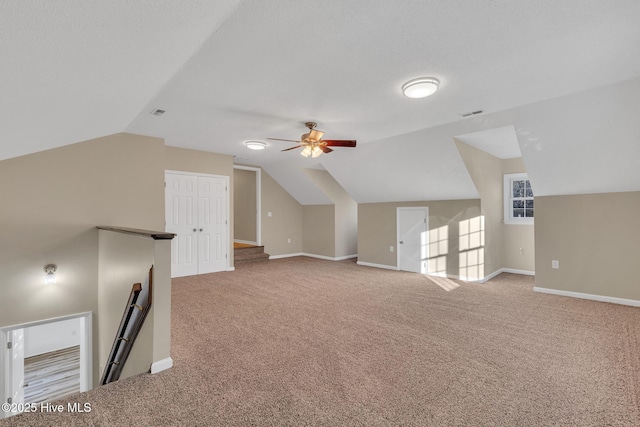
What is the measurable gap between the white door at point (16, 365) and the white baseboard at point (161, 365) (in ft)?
9.73

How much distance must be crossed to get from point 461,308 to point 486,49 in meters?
3.15

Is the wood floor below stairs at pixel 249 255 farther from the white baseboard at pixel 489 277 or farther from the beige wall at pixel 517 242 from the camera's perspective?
the beige wall at pixel 517 242

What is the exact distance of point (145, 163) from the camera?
16.0 feet

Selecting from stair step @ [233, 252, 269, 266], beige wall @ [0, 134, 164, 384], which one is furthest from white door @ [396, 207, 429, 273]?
beige wall @ [0, 134, 164, 384]

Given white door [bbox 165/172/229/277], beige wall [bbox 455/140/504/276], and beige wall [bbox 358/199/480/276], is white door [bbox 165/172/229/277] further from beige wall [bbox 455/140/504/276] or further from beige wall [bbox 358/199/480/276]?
beige wall [bbox 455/140/504/276]

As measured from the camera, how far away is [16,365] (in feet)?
13.8

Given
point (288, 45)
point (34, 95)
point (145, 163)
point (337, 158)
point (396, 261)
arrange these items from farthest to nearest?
Answer: point (396, 261), point (337, 158), point (145, 163), point (288, 45), point (34, 95)

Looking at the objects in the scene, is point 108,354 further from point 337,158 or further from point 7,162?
point 337,158

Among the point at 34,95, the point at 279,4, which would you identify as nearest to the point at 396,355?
the point at 279,4

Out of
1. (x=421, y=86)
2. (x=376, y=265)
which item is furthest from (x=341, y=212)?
(x=421, y=86)

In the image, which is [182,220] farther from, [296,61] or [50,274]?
[296,61]

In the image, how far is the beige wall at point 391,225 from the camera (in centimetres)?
592

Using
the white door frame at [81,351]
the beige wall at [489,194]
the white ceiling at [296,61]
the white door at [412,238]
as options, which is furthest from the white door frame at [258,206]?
the beige wall at [489,194]

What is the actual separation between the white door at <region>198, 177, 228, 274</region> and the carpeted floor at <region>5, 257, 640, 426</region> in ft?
6.10
